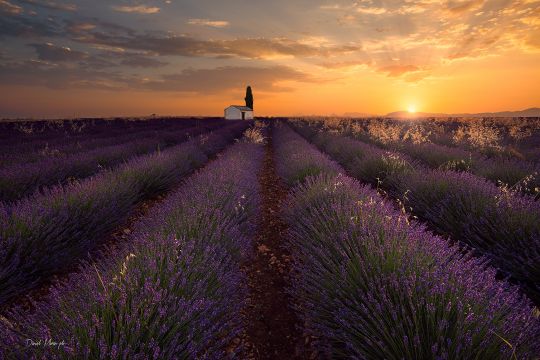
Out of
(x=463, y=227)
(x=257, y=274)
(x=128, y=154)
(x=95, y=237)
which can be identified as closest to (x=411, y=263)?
(x=257, y=274)

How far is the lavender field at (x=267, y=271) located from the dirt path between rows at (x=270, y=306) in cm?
2

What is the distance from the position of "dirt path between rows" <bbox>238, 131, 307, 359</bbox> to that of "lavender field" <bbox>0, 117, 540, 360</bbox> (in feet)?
0.05

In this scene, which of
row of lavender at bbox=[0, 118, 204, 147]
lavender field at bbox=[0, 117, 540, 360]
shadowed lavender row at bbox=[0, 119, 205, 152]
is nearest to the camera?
lavender field at bbox=[0, 117, 540, 360]

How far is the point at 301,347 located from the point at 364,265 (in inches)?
30.8

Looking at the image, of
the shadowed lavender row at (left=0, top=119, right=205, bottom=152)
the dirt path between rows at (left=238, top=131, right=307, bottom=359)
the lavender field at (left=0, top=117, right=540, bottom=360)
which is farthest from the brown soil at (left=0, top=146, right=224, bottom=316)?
the shadowed lavender row at (left=0, top=119, right=205, bottom=152)

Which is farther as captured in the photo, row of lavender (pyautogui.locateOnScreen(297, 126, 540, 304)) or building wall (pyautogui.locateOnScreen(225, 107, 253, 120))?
building wall (pyautogui.locateOnScreen(225, 107, 253, 120))

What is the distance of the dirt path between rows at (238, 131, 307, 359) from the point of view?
92.7 inches

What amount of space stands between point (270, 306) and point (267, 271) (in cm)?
66

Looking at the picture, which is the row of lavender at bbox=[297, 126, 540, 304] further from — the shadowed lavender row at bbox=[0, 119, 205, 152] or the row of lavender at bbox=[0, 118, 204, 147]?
the row of lavender at bbox=[0, 118, 204, 147]

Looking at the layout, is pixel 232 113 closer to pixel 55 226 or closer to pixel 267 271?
pixel 55 226

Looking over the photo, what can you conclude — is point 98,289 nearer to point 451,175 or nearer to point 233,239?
point 233,239

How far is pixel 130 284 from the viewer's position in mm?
1819

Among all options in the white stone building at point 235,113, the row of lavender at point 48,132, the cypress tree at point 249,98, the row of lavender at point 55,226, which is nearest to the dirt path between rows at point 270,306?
the row of lavender at point 55,226

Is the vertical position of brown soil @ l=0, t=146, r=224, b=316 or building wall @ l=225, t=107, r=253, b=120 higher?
building wall @ l=225, t=107, r=253, b=120
